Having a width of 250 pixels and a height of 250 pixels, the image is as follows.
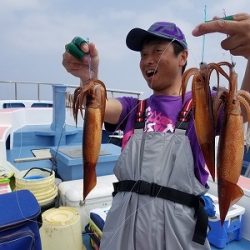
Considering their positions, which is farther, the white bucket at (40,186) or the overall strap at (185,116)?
the white bucket at (40,186)

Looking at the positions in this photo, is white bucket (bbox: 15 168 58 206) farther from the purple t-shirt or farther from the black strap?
the black strap

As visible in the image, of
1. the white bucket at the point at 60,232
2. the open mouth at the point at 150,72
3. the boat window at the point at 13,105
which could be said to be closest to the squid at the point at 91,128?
the open mouth at the point at 150,72

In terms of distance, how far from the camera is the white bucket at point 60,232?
271cm

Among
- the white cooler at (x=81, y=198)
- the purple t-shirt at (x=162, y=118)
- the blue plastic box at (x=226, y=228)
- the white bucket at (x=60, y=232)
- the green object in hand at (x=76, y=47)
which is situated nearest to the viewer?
the green object in hand at (x=76, y=47)

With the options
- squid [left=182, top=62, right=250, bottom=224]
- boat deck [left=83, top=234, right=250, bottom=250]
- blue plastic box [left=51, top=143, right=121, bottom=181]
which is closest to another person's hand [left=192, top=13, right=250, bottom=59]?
squid [left=182, top=62, right=250, bottom=224]

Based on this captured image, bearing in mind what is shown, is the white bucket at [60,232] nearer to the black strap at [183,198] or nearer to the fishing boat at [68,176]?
the fishing boat at [68,176]

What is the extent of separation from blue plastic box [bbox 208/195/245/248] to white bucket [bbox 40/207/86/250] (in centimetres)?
138

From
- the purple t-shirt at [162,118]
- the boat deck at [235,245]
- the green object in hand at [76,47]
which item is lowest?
the boat deck at [235,245]

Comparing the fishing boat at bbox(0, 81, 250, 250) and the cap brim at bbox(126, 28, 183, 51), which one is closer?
the cap brim at bbox(126, 28, 183, 51)

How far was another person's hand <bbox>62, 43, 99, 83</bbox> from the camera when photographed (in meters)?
1.75

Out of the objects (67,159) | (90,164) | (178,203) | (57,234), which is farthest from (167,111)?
(67,159)

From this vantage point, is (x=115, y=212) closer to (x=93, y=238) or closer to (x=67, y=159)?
(x=93, y=238)

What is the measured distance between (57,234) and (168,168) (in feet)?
4.90

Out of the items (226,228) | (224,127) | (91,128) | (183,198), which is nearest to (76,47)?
(91,128)
